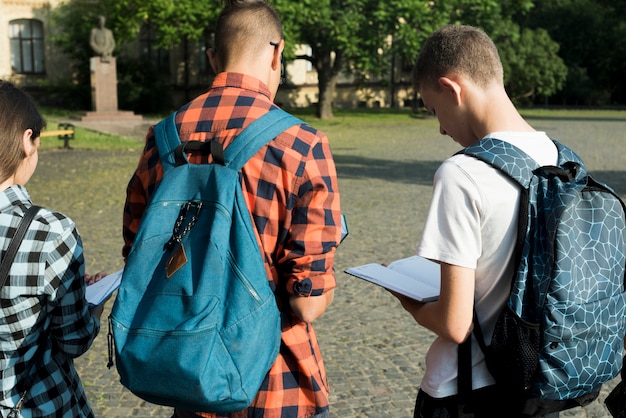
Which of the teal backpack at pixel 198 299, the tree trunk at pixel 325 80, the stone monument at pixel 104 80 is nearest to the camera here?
the teal backpack at pixel 198 299

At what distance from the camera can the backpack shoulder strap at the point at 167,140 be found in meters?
A: 2.12

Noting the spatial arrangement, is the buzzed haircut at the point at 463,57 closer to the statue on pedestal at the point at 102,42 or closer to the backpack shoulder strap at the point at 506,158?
the backpack shoulder strap at the point at 506,158

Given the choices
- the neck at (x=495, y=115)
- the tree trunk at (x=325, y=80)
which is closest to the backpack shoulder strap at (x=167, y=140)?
the neck at (x=495, y=115)

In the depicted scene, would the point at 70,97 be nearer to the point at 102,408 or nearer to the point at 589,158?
the point at 589,158

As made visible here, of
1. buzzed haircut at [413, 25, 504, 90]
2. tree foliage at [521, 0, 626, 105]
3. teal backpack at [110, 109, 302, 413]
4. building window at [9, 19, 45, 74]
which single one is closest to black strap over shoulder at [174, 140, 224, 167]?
teal backpack at [110, 109, 302, 413]

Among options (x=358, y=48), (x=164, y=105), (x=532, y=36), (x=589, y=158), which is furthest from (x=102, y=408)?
(x=532, y=36)

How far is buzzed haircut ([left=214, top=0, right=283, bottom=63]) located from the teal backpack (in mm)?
358

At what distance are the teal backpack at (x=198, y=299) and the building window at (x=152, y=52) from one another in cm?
3837

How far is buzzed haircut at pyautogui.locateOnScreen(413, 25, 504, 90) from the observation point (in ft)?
7.02

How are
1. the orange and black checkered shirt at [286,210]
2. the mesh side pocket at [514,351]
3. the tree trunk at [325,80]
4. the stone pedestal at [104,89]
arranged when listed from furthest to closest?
the tree trunk at [325,80] → the stone pedestal at [104,89] → the orange and black checkered shirt at [286,210] → the mesh side pocket at [514,351]

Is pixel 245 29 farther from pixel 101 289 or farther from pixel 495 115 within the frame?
pixel 101 289

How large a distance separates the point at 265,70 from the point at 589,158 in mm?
16590

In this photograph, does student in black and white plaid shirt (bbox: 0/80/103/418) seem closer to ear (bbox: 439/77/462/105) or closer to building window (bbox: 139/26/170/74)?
ear (bbox: 439/77/462/105)

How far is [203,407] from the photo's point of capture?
1913mm
